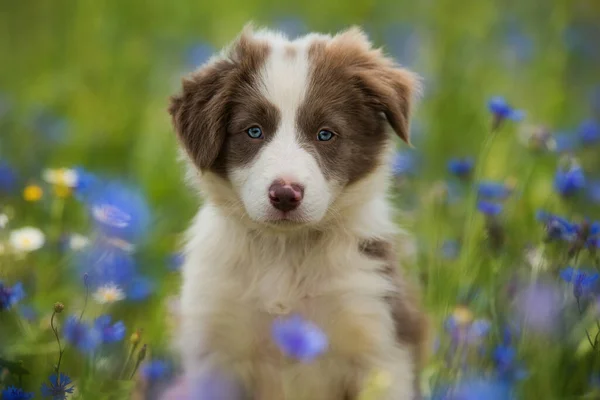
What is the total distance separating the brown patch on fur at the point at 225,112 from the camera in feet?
10.8

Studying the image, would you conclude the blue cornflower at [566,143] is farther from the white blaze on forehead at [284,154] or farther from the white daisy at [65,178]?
the white daisy at [65,178]

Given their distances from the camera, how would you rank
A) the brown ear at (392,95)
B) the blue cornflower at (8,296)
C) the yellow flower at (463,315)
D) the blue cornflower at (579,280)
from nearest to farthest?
the blue cornflower at (8,296), the blue cornflower at (579,280), the brown ear at (392,95), the yellow flower at (463,315)

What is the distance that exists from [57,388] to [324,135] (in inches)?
49.6

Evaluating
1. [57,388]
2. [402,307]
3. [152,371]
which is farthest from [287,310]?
[57,388]

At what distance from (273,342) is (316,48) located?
1069 mm

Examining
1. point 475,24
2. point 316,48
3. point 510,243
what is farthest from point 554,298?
point 475,24

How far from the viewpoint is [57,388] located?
271 cm

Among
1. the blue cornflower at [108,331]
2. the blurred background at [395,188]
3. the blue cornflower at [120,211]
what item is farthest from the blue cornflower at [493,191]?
the blue cornflower at [108,331]

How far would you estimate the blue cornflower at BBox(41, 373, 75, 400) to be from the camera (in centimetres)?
271

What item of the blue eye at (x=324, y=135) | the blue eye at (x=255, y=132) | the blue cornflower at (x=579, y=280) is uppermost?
the blue eye at (x=324, y=135)

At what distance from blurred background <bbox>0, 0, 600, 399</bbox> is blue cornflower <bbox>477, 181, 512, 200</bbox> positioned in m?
0.01

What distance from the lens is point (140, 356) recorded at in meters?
2.80

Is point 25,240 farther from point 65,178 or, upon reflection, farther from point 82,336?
point 82,336

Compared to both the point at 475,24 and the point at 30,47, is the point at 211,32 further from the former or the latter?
the point at 475,24
